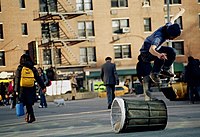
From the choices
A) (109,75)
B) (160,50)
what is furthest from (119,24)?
(160,50)

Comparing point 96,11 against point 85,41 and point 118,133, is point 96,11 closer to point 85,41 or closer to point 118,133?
point 85,41

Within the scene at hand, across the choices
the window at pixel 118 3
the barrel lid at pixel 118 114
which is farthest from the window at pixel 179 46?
the barrel lid at pixel 118 114

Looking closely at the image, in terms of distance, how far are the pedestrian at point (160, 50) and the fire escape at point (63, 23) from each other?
4844 centimetres

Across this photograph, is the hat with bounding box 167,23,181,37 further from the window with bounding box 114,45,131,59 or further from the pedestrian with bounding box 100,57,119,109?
the window with bounding box 114,45,131,59

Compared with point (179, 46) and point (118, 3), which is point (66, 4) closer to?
point (118, 3)

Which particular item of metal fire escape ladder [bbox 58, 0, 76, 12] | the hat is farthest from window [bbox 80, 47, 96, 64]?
the hat

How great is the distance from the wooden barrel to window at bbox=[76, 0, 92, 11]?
168 ft

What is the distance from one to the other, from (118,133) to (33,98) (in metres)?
5.02

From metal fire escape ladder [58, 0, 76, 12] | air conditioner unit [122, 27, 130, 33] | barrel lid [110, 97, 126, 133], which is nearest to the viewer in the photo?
barrel lid [110, 97, 126, 133]

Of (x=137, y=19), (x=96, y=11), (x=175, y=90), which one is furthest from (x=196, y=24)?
(x=175, y=90)

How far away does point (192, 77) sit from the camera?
21.5 metres

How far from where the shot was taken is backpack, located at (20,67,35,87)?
47.2ft

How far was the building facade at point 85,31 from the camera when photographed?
59312mm

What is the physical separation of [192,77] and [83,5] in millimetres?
40870
